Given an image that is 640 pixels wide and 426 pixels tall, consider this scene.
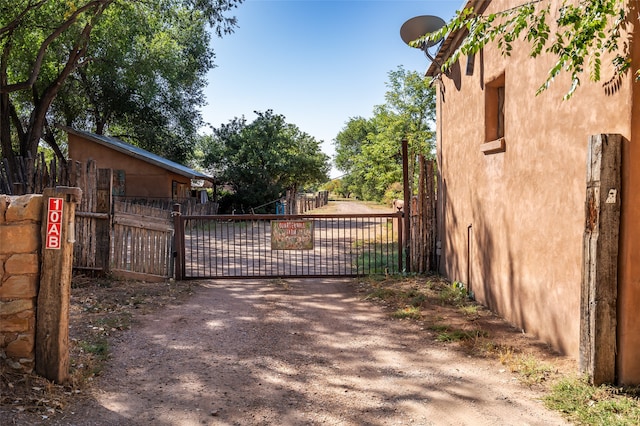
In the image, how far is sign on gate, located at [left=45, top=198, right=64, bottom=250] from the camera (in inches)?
159

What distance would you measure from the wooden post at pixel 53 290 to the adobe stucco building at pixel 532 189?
193 inches

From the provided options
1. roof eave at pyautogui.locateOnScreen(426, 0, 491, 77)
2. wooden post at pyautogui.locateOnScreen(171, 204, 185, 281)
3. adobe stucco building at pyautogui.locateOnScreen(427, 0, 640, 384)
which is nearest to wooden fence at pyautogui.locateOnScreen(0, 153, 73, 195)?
wooden post at pyautogui.locateOnScreen(171, 204, 185, 281)

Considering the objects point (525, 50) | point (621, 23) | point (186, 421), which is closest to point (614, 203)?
point (621, 23)

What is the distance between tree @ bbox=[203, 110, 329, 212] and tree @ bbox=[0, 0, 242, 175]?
11.2ft

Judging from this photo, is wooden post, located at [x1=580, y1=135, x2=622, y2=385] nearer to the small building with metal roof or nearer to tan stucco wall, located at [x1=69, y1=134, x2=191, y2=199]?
the small building with metal roof

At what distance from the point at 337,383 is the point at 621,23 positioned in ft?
13.7

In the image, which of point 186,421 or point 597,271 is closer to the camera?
point 186,421

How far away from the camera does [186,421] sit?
11.9 ft

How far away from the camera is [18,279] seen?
160 inches

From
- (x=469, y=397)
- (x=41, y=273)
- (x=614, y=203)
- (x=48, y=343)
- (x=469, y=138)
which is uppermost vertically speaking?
(x=469, y=138)

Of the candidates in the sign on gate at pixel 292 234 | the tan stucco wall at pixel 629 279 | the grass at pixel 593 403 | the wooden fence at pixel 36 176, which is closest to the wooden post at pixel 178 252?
the sign on gate at pixel 292 234

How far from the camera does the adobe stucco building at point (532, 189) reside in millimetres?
4066

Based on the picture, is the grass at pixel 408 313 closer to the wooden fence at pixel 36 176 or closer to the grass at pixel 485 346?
Result: the grass at pixel 485 346

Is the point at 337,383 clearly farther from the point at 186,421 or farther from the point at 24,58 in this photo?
the point at 24,58
